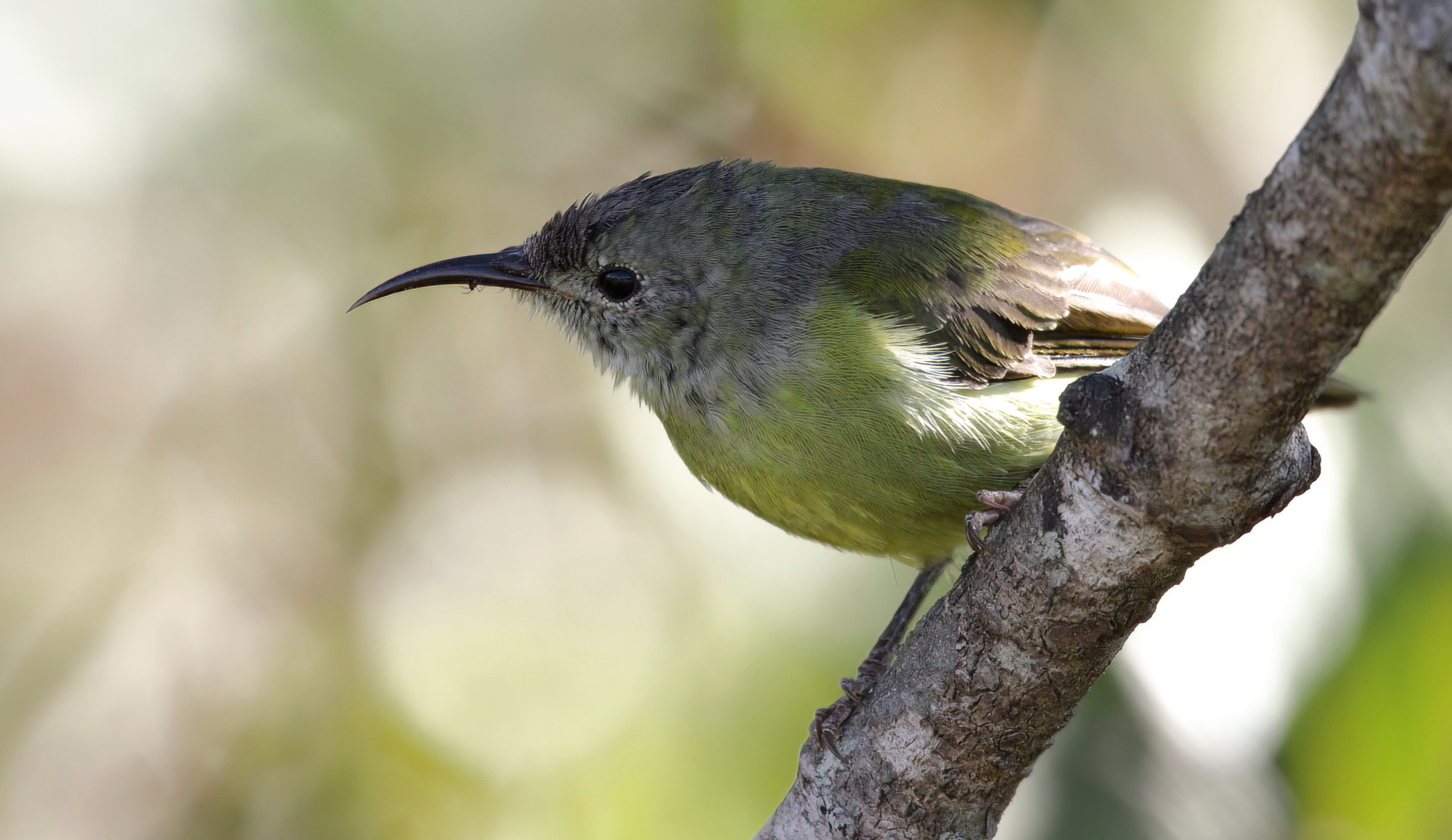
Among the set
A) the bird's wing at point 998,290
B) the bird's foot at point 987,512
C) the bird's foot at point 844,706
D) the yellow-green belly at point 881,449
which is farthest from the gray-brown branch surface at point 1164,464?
the bird's wing at point 998,290

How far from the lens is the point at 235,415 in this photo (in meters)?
4.58

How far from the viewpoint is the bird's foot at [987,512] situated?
2.70 metres

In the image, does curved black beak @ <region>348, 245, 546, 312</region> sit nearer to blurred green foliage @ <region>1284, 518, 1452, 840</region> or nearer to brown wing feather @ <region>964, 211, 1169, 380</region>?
brown wing feather @ <region>964, 211, 1169, 380</region>

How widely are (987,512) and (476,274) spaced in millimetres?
1828

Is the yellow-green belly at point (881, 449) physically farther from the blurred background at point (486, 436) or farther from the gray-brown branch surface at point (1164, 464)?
the blurred background at point (486, 436)

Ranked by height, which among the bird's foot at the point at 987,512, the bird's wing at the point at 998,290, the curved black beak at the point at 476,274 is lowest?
the bird's foot at the point at 987,512

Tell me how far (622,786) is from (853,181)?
205cm

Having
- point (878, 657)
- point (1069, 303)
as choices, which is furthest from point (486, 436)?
point (1069, 303)

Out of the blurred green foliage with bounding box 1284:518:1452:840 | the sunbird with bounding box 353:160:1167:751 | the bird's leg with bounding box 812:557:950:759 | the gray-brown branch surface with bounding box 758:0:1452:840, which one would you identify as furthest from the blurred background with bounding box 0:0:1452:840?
the gray-brown branch surface with bounding box 758:0:1452:840

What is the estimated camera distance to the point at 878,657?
146 inches

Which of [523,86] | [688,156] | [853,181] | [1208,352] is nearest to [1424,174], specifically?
[1208,352]

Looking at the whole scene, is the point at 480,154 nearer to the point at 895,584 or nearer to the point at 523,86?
the point at 523,86

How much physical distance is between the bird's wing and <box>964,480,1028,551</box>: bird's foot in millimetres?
426

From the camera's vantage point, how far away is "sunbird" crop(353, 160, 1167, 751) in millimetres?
3066
